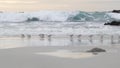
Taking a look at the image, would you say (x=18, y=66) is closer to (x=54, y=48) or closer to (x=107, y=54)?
(x=107, y=54)

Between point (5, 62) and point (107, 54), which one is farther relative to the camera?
point (107, 54)

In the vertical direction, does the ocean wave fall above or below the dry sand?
below

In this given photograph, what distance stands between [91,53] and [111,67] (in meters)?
2.82

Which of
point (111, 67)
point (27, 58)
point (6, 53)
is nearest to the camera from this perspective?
point (111, 67)

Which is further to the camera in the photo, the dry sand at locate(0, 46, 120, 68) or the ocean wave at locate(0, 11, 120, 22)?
the ocean wave at locate(0, 11, 120, 22)

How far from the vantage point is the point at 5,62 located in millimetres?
8961

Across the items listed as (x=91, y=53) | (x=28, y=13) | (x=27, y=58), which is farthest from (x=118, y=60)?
(x=28, y=13)

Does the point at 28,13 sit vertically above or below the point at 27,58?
below

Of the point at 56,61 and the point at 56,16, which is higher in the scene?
the point at 56,61

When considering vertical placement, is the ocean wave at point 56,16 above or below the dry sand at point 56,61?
below

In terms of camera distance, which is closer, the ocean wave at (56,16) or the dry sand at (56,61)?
the dry sand at (56,61)

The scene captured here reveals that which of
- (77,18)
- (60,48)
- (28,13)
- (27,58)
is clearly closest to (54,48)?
(60,48)

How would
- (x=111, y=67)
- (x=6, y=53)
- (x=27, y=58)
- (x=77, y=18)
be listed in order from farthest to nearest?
(x=77, y=18)
(x=6, y=53)
(x=27, y=58)
(x=111, y=67)

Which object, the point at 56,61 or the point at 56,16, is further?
the point at 56,16
